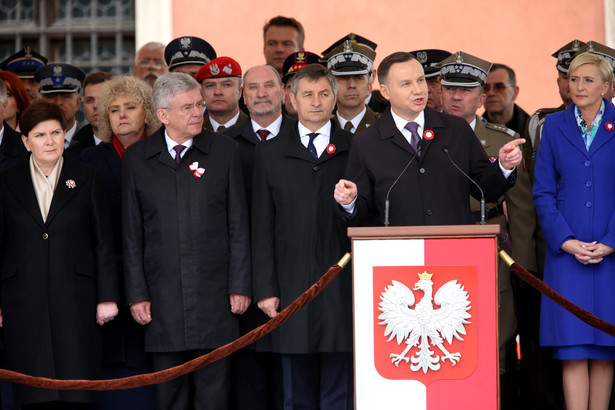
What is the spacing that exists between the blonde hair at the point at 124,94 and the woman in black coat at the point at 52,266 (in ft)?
1.51

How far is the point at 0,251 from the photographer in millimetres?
4965

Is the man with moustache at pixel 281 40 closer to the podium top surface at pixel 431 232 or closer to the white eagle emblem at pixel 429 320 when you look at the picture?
the podium top surface at pixel 431 232

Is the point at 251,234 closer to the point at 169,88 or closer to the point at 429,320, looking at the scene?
the point at 169,88

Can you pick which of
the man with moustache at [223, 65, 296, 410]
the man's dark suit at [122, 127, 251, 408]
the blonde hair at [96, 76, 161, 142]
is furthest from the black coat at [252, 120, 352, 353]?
the blonde hair at [96, 76, 161, 142]

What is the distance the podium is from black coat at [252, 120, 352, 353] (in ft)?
2.58

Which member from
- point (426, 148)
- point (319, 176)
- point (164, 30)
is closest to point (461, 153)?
point (426, 148)

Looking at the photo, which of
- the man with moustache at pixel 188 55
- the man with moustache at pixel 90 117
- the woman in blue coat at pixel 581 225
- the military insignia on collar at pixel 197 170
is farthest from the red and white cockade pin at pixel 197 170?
the man with moustache at pixel 188 55

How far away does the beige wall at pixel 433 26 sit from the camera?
897 cm

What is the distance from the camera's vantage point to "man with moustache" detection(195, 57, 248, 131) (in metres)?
6.06

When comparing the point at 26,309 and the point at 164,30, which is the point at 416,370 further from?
the point at 164,30

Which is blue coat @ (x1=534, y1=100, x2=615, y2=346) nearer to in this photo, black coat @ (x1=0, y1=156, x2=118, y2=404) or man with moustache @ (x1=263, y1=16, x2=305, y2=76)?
→ black coat @ (x1=0, y1=156, x2=118, y2=404)

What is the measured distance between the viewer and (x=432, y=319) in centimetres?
404

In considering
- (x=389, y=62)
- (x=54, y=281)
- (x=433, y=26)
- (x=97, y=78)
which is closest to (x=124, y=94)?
(x=97, y=78)

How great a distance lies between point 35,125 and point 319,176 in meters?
1.45
